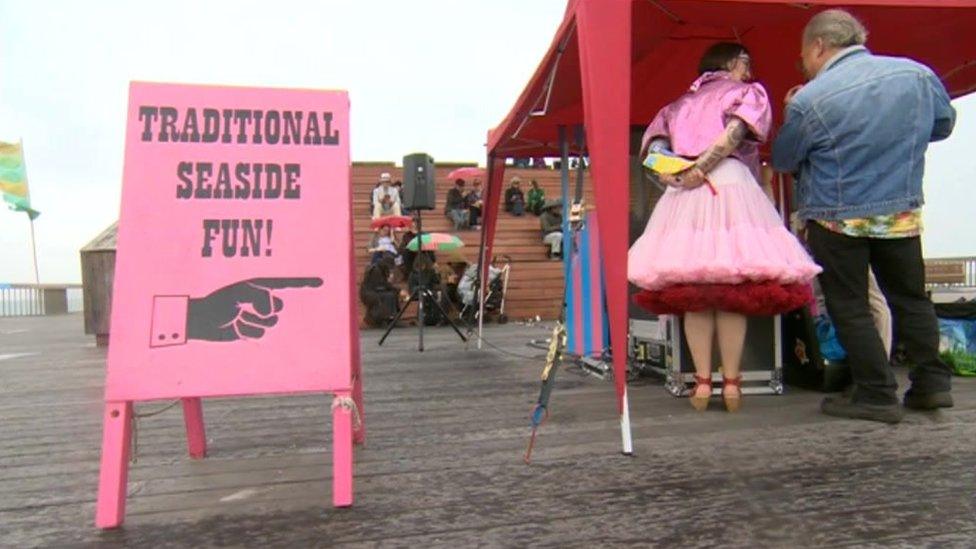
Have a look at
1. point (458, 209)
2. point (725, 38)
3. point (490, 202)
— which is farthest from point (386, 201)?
point (725, 38)

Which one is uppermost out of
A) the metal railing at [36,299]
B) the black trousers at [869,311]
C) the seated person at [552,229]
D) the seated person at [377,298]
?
the seated person at [552,229]

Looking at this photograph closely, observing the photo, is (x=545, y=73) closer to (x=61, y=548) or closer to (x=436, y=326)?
(x=61, y=548)

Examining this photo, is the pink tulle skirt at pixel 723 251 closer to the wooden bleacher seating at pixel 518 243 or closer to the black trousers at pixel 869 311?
the black trousers at pixel 869 311

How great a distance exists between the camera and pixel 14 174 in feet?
59.7

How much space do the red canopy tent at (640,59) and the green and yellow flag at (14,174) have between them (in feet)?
57.6

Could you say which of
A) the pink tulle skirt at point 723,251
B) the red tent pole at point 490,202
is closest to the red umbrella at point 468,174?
the red tent pole at point 490,202

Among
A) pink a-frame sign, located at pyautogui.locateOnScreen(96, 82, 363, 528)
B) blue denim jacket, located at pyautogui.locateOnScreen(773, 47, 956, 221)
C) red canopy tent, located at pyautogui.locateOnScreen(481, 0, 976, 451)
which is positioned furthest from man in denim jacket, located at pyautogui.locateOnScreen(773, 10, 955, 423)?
pink a-frame sign, located at pyautogui.locateOnScreen(96, 82, 363, 528)

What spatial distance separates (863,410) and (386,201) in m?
11.8

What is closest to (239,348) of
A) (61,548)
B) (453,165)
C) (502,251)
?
(61,548)

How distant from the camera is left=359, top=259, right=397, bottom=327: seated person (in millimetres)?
9805

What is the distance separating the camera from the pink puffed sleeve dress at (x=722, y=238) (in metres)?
2.93

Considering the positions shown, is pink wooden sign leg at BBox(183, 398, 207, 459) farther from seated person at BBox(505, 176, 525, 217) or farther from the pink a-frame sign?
seated person at BBox(505, 176, 525, 217)

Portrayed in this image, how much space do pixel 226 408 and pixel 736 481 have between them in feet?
9.09

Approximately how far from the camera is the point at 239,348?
2.01 meters
